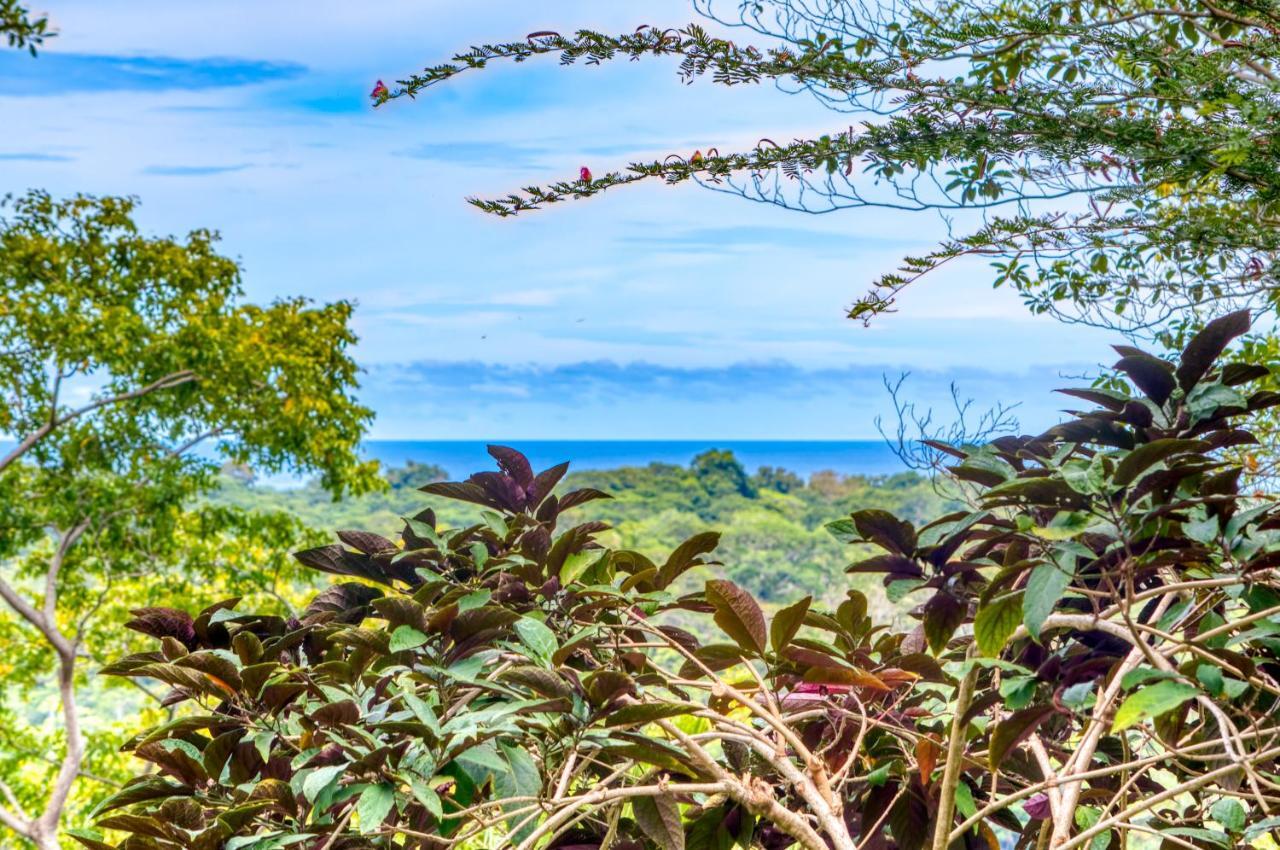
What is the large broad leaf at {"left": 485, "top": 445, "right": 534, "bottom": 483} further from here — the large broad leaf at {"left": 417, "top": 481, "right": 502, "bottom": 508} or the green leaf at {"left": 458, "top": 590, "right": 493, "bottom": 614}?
the green leaf at {"left": 458, "top": 590, "right": 493, "bottom": 614}

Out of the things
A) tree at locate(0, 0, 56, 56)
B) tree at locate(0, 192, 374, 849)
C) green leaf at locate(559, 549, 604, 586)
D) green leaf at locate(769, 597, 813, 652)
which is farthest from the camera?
tree at locate(0, 192, 374, 849)

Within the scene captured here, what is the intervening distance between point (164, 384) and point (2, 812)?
238 centimetres

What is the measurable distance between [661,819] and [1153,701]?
16.9 inches

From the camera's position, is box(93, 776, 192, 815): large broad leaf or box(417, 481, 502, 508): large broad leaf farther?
box(417, 481, 502, 508): large broad leaf

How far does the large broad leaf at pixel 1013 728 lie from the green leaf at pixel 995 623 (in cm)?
8

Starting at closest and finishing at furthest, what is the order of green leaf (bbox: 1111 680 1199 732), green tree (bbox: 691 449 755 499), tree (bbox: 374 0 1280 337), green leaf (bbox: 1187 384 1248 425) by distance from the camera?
green leaf (bbox: 1111 680 1199 732) → green leaf (bbox: 1187 384 1248 425) → tree (bbox: 374 0 1280 337) → green tree (bbox: 691 449 755 499)

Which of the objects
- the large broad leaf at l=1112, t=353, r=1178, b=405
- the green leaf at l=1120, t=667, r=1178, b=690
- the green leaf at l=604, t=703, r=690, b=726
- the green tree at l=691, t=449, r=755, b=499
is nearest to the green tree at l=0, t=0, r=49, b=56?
the green leaf at l=604, t=703, r=690, b=726

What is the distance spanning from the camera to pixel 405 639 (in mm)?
871

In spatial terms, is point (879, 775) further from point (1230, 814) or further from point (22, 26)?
point (22, 26)

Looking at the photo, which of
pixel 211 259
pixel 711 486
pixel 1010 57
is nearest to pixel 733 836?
pixel 1010 57

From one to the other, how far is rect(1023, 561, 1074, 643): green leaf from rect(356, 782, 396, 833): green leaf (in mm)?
492

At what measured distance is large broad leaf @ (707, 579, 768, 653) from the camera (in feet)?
2.90

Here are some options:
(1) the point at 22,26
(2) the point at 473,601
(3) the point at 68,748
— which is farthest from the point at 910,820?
(3) the point at 68,748

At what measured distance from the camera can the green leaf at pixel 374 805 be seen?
2.51 ft
